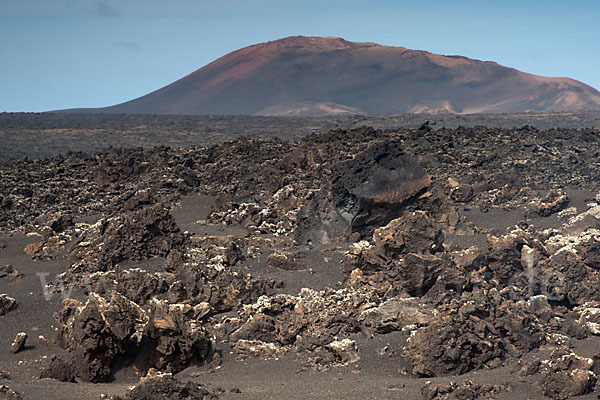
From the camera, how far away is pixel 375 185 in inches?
509

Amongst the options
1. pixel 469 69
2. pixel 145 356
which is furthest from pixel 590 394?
pixel 469 69

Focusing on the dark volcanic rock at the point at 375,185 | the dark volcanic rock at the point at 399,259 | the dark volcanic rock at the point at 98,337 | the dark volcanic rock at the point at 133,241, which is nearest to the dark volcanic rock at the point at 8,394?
the dark volcanic rock at the point at 98,337

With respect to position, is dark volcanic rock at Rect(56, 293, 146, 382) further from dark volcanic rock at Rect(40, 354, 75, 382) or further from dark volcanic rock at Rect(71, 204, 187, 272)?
dark volcanic rock at Rect(71, 204, 187, 272)

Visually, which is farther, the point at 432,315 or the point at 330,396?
the point at 432,315

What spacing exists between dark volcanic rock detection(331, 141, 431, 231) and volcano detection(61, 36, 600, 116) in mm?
113288

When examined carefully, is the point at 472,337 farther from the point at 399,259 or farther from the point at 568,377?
the point at 399,259

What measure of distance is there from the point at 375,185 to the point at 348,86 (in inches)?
5492

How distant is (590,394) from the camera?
6312 millimetres

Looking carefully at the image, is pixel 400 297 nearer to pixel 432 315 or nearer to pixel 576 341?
pixel 432 315

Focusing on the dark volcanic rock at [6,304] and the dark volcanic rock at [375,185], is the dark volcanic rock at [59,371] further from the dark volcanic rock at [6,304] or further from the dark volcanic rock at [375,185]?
the dark volcanic rock at [375,185]

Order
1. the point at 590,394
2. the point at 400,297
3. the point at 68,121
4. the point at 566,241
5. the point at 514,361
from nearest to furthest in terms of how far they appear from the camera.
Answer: the point at 590,394, the point at 514,361, the point at 400,297, the point at 566,241, the point at 68,121

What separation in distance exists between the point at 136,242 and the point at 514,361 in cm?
674

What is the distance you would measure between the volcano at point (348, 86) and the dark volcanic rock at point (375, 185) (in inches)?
4460

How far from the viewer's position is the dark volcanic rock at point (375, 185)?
12906mm
